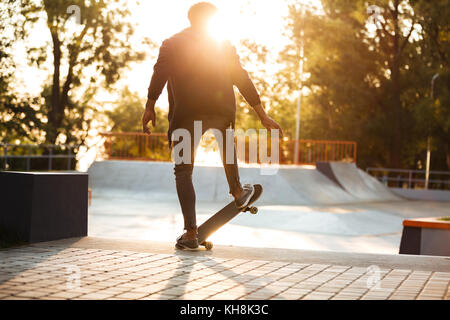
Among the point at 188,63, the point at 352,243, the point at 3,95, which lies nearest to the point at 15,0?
the point at 188,63

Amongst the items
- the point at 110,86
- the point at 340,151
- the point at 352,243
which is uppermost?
the point at 110,86

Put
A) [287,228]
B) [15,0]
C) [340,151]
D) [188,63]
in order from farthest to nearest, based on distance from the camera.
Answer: [340,151] → [287,228] → [15,0] → [188,63]

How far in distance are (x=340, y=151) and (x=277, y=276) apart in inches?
1040

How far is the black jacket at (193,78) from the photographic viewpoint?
19.0 ft

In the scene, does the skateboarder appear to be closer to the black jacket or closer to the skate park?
the black jacket

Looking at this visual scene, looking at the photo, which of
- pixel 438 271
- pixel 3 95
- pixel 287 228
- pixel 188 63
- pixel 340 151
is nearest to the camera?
pixel 438 271

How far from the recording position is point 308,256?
598 centimetres

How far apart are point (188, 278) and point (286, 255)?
5.29ft

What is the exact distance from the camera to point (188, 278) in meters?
4.60

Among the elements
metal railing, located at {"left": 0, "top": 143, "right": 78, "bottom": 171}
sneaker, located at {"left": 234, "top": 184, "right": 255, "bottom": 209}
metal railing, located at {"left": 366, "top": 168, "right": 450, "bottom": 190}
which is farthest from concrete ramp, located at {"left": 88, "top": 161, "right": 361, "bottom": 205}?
sneaker, located at {"left": 234, "top": 184, "right": 255, "bottom": 209}

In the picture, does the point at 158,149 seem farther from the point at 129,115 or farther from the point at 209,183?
the point at 129,115

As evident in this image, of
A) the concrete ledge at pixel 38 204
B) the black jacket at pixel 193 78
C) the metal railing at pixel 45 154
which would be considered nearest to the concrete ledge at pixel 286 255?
the concrete ledge at pixel 38 204

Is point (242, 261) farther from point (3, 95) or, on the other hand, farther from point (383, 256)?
point (3, 95)

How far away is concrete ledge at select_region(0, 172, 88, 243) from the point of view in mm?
6223
